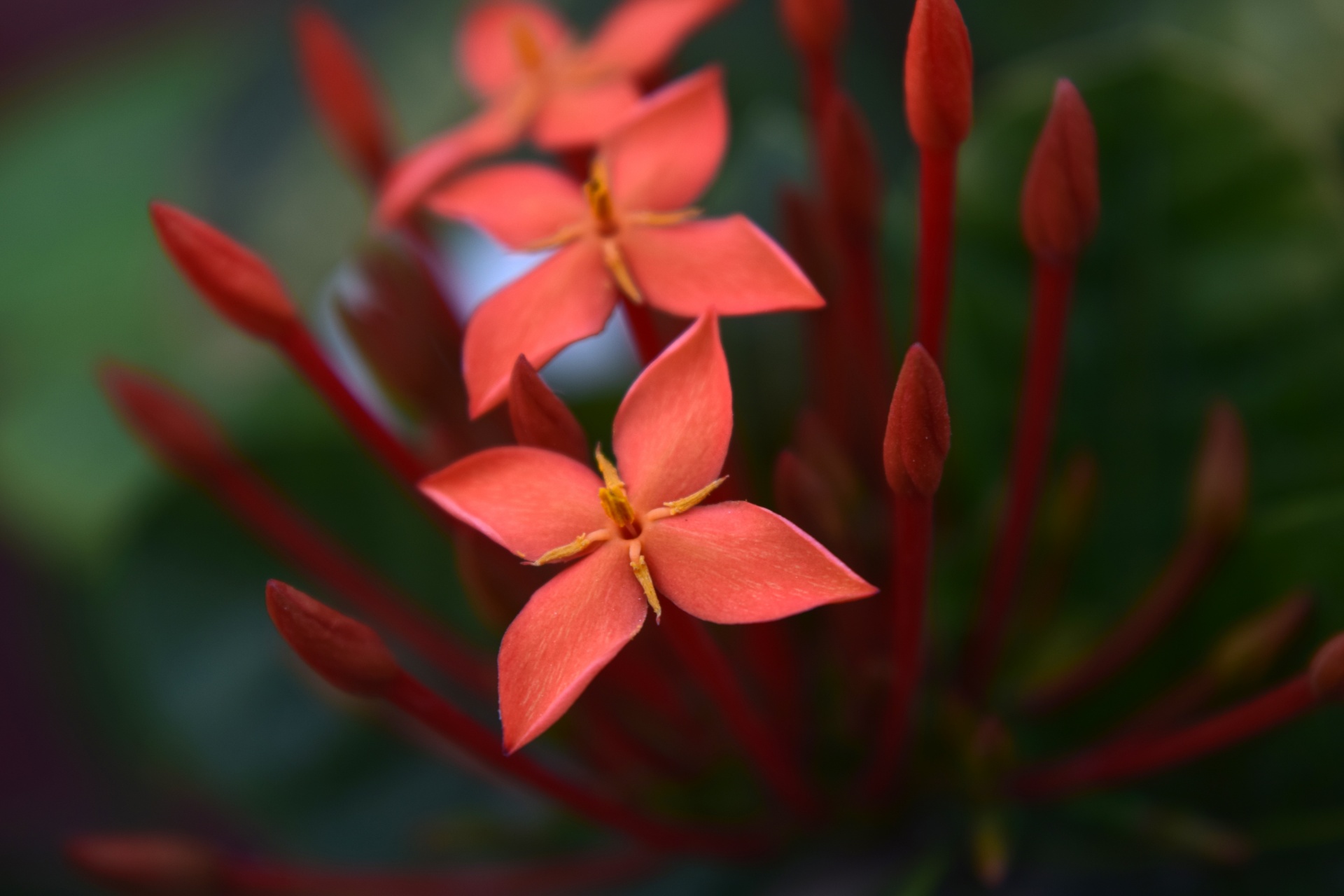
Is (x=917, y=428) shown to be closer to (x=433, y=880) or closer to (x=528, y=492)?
(x=528, y=492)

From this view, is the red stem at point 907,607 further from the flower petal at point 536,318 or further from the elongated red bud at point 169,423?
the elongated red bud at point 169,423

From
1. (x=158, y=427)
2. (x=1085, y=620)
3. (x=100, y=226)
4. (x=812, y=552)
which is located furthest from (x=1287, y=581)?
(x=100, y=226)

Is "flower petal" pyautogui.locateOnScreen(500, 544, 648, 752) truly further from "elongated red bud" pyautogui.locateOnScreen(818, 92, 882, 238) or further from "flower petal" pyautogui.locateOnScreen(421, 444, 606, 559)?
"elongated red bud" pyautogui.locateOnScreen(818, 92, 882, 238)

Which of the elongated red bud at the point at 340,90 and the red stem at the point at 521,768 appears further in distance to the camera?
the elongated red bud at the point at 340,90

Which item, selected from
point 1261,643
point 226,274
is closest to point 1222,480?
point 1261,643

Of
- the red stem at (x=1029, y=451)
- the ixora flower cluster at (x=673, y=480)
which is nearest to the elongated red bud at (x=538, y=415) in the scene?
the ixora flower cluster at (x=673, y=480)

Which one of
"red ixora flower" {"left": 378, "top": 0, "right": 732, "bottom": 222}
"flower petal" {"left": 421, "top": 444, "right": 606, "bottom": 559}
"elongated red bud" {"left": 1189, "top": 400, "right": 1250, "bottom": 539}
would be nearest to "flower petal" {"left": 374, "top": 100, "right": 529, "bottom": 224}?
"red ixora flower" {"left": 378, "top": 0, "right": 732, "bottom": 222}
